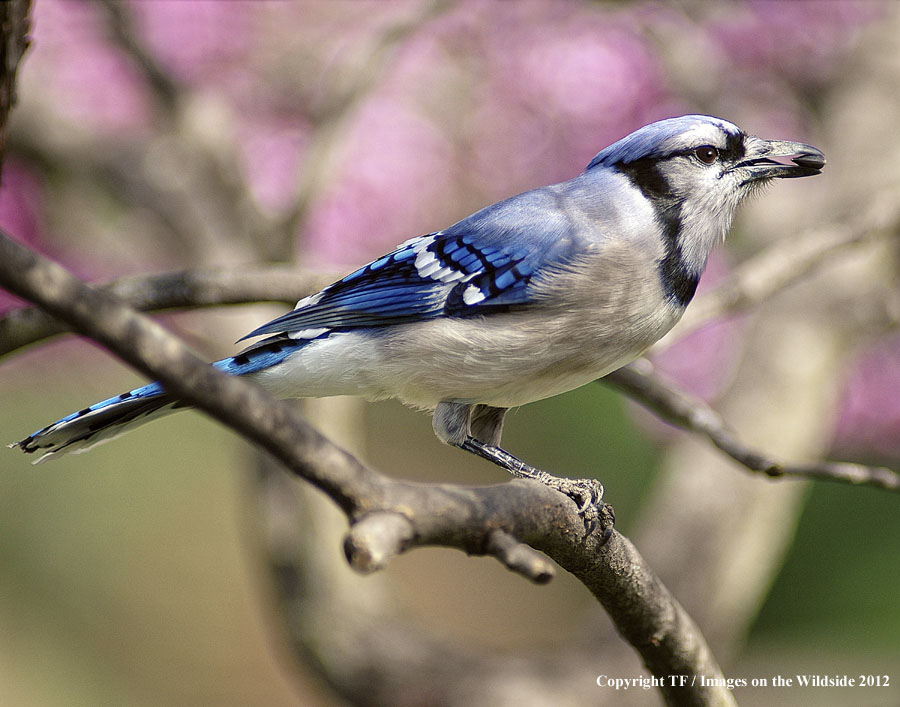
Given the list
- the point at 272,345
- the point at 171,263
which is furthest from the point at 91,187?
the point at 272,345

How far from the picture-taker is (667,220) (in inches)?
63.8

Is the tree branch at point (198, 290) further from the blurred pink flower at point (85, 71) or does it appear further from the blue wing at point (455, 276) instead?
the blurred pink flower at point (85, 71)

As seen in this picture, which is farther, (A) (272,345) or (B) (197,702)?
(B) (197,702)

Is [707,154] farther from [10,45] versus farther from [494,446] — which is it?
[10,45]

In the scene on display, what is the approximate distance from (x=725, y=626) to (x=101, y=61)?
3757 mm

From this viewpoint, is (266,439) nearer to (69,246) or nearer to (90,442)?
(90,442)

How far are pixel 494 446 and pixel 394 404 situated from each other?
4.41 m

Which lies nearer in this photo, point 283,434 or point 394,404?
point 283,434

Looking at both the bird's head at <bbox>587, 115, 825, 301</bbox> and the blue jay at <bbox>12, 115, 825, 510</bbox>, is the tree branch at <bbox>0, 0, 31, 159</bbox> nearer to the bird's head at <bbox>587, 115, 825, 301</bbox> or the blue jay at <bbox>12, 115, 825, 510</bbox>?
the blue jay at <bbox>12, 115, 825, 510</bbox>

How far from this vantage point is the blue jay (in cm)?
154

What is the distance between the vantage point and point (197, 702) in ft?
16.2

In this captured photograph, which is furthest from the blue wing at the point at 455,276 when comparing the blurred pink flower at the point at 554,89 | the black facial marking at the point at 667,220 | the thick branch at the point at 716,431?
the blurred pink flower at the point at 554,89

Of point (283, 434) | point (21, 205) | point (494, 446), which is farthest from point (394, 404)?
point (283, 434)

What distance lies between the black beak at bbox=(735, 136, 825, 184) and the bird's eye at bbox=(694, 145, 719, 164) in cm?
5
